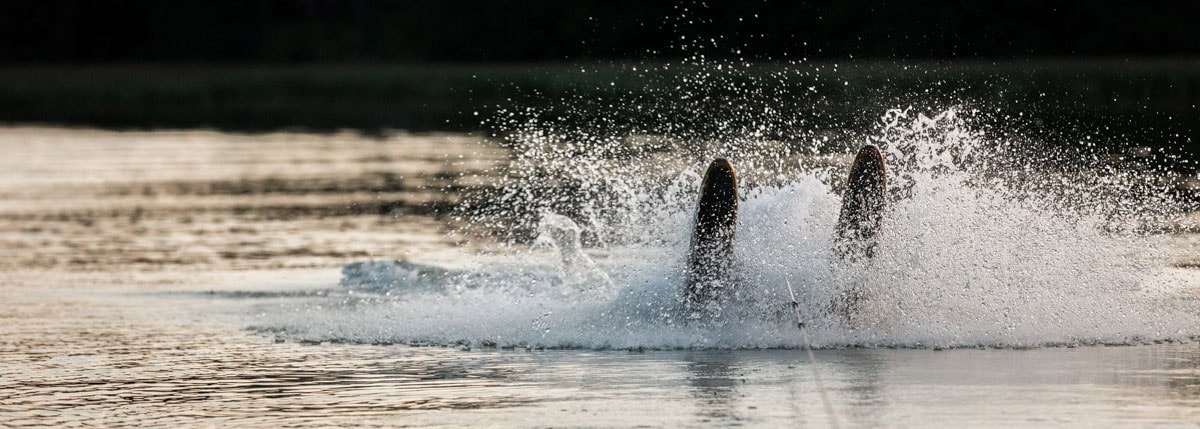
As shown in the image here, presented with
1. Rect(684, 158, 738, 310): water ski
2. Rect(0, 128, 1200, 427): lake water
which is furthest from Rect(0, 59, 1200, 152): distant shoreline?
Rect(684, 158, 738, 310): water ski

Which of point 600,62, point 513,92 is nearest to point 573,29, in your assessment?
point 600,62

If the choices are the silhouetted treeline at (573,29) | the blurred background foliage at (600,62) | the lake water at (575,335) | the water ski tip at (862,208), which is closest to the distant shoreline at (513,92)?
the blurred background foliage at (600,62)

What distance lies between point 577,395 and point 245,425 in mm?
1674

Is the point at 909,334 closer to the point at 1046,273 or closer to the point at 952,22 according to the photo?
the point at 1046,273

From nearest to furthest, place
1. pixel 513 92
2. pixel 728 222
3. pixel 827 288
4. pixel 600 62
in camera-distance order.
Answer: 1. pixel 827 288
2. pixel 728 222
3. pixel 513 92
4. pixel 600 62

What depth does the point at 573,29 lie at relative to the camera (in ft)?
221

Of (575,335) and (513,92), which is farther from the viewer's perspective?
(513,92)

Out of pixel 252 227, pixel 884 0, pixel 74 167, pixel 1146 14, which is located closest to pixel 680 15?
pixel 884 0

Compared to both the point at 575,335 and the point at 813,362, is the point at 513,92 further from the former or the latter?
the point at 813,362

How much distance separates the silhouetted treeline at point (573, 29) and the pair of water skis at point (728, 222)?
127ft

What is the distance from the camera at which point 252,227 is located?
801 inches

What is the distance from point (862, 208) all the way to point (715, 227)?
986mm

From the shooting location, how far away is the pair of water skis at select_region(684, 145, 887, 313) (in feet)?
40.6

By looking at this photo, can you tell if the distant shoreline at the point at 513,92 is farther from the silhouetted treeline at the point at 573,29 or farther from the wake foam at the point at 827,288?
the wake foam at the point at 827,288
